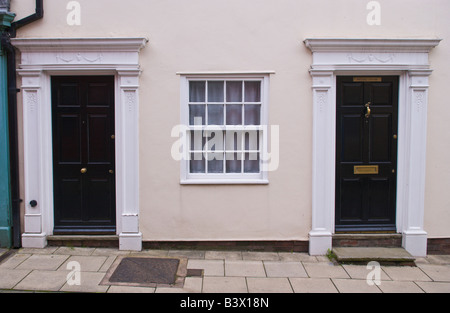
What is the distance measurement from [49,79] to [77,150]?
3.90 feet

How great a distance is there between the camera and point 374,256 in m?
5.48

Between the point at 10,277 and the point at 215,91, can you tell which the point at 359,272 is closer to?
the point at 215,91

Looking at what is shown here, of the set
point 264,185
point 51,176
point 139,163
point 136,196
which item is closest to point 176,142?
point 139,163

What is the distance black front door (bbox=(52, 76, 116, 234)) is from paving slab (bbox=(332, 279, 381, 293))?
11.5 ft

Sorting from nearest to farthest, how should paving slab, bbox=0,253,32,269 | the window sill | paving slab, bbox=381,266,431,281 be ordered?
paving slab, bbox=381,266,431,281, paving slab, bbox=0,253,32,269, the window sill

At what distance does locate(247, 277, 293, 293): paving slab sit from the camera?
183 inches

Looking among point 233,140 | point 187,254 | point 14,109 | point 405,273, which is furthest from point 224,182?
point 14,109

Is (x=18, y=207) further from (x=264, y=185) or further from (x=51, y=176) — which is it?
(x=264, y=185)

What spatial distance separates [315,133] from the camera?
Answer: 5.71m

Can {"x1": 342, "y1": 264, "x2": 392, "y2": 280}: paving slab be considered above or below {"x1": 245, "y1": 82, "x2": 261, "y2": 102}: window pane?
below

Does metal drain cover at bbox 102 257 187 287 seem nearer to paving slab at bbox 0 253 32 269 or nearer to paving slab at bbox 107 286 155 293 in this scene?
paving slab at bbox 107 286 155 293

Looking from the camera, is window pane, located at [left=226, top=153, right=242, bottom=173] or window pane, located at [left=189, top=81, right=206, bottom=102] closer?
window pane, located at [left=189, top=81, right=206, bottom=102]

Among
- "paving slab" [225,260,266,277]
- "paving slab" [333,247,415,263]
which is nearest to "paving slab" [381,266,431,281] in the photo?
"paving slab" [333,247,415,263]

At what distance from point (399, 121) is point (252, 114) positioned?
2.34 m
